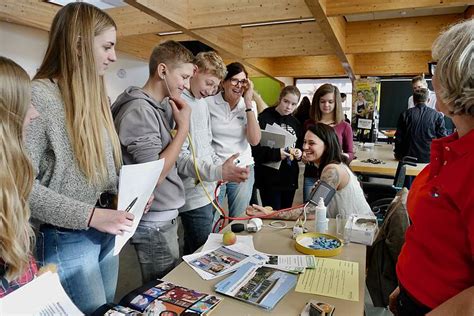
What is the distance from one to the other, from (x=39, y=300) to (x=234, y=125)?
5.57ft

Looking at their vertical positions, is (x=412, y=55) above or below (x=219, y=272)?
above

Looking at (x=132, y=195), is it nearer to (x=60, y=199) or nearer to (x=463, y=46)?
(x=60, y=199)

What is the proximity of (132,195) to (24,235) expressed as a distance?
1.14 feet

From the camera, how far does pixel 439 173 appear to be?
870mm

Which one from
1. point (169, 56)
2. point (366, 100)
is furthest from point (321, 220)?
point (366, 100)

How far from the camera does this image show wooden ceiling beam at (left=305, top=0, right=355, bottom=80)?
12.2 feet

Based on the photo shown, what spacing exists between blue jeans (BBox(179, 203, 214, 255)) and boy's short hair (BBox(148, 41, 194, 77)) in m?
0.74

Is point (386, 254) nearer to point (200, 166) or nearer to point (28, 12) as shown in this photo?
point (200, 166)

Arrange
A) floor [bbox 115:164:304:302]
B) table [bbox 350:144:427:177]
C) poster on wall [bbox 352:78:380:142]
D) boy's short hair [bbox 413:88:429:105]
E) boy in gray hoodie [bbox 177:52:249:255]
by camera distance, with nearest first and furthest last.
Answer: boy in gray hoodie [bbox 177:52:249:255], floor [bbox 115:164:304:302], table [bbox 350:144:427:177], boy's short hair [bbox 413:88:429:105], poster on wall [bbox 352:78:380:142]

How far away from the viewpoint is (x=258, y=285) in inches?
44.4

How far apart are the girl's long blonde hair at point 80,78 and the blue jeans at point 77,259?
177mm

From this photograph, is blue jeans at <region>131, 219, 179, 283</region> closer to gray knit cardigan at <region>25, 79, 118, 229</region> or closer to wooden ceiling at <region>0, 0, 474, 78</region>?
gray knit cardigan at <region>25, 79, 118, 229</region>

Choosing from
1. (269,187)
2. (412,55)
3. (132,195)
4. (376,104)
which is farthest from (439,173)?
(412,55)

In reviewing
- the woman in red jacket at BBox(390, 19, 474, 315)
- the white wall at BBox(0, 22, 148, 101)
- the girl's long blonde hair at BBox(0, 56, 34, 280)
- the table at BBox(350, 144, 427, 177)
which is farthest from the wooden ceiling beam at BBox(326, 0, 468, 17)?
the girl's long blonde hair at BBox(0, 56, 34, 280)
